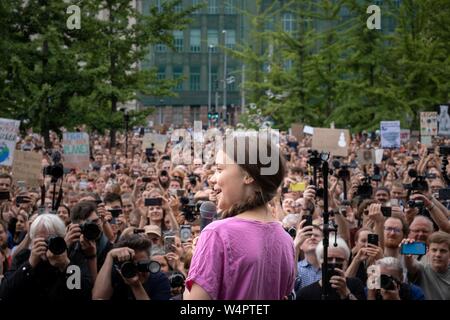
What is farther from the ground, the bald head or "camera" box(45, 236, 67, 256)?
"camera" box(45, 236, 67, 256)

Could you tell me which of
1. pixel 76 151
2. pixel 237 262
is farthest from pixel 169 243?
pixel 76 151

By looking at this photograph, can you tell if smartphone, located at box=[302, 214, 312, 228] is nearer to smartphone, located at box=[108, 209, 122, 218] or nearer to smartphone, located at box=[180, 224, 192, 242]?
smartphone, located at box=[180, 224, 192, 242]

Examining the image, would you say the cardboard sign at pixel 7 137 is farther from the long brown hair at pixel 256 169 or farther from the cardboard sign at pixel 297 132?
the cardboard sign at pixel 297 132

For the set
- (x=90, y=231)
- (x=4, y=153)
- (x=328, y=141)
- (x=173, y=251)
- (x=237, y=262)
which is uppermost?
(x=328, y=141)

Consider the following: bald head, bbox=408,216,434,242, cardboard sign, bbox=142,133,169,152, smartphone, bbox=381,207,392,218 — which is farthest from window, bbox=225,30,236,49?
bald head, bbox=408,216,434,242

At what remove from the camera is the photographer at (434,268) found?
7.27 meters

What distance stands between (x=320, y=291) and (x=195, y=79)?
10301cm

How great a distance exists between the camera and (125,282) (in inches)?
220

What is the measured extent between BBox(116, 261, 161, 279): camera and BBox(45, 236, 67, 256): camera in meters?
0.36

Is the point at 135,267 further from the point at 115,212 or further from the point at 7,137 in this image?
the point at 7,137

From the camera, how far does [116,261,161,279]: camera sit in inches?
216
